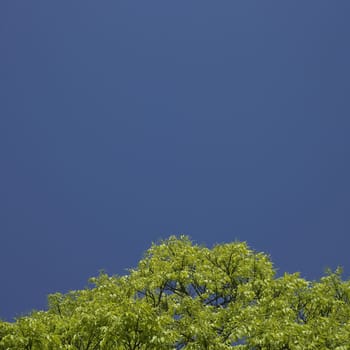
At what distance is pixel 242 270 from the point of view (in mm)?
33062

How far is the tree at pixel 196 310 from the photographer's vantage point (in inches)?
837

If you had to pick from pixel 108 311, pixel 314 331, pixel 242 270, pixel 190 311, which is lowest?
pixel 314 331

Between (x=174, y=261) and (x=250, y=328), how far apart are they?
486 inches

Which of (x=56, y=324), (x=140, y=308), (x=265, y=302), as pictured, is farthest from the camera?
(x=265, y=302)

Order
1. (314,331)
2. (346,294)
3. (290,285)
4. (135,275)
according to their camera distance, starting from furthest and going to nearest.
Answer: (135,275) → (346,294) → (290,285) → (314,331)

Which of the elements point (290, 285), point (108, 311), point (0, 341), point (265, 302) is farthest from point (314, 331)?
point (0, 341)

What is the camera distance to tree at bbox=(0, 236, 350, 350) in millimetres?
21250

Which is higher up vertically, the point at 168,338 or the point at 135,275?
the point at 135,275

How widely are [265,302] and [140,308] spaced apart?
942 cm

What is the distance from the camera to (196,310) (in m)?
28.2

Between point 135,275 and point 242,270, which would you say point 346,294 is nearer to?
point 242,270

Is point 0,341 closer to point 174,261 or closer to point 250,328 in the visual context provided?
point 250,328

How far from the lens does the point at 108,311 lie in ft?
74.4

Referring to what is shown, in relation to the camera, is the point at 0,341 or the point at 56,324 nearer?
the point at 0,341
